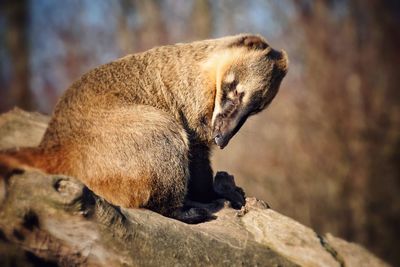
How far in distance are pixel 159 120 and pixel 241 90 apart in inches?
49.7

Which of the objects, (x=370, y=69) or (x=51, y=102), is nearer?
(x=370, y=69)

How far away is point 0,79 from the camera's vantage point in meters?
25.4

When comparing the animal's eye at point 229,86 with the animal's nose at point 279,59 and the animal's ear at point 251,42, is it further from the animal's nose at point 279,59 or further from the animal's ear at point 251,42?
the animal's nose at point 279,59

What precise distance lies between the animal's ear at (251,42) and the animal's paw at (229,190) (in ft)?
A: 5.26

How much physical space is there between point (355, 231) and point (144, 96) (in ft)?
32.2

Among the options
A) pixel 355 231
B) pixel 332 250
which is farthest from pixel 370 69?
pixel 332 250

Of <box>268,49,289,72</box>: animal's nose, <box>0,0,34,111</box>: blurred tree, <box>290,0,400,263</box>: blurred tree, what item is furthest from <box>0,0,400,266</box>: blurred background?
<box>0,0,34,111</box>: blurred tree

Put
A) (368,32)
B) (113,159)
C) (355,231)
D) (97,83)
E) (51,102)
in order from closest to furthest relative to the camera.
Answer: (113,159), (97,83), (355,231), (368,32), (51,102)

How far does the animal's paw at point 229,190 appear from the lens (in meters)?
7.35

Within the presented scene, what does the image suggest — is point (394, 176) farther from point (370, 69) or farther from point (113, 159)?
point (113, 159)

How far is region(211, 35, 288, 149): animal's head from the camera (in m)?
7.00

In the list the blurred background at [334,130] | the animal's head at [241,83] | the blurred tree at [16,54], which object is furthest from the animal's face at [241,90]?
the blurred tree at [16,54]

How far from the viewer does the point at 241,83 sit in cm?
723

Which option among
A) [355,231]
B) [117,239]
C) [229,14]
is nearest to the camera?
[117,239]
